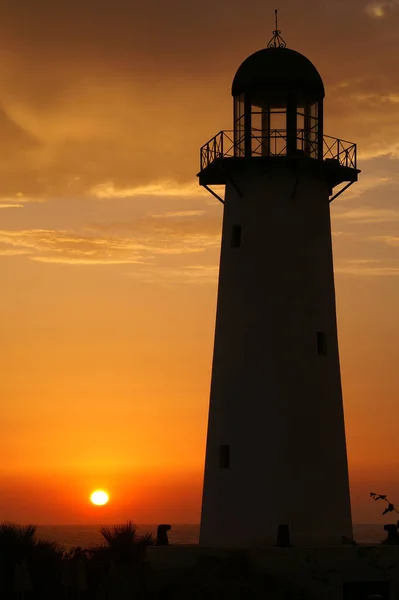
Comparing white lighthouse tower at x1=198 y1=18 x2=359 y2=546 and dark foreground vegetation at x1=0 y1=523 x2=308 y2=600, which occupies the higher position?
white lighthouse tower at x1=198 y1=18 x2=359 y2=546

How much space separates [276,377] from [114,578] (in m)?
6.88

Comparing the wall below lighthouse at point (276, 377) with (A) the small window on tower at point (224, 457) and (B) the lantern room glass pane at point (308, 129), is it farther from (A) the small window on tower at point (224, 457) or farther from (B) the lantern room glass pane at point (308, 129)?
(B) the lantern room glass pane at point (308, 129)

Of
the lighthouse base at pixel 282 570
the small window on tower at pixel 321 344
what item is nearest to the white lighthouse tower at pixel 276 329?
the small window on tower at pixel 321 344

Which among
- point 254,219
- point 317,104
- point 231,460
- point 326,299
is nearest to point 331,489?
point 231,460

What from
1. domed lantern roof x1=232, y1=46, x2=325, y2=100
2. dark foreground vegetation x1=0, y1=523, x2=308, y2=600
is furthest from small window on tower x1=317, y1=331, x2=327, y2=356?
domed lantern roof x1=232, y1=46, x2=325, y2=100

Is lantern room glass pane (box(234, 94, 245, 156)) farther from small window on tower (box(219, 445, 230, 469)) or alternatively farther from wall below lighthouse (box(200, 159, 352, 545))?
small window on tower (box(219, 445, 230, 469))

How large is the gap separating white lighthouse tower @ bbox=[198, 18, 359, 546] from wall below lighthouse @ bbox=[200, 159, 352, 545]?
1.1 inches

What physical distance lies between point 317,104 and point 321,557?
41.2 feet

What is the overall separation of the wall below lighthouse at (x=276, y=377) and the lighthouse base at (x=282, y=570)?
1.90m

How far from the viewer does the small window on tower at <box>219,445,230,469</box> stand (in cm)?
3036

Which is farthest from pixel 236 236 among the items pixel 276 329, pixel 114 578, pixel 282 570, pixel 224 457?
pixel 114 578

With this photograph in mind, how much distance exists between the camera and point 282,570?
27281mm

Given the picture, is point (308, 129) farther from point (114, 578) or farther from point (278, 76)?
point (114, 578)

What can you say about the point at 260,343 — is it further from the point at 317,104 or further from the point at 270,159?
the point at 317,104
